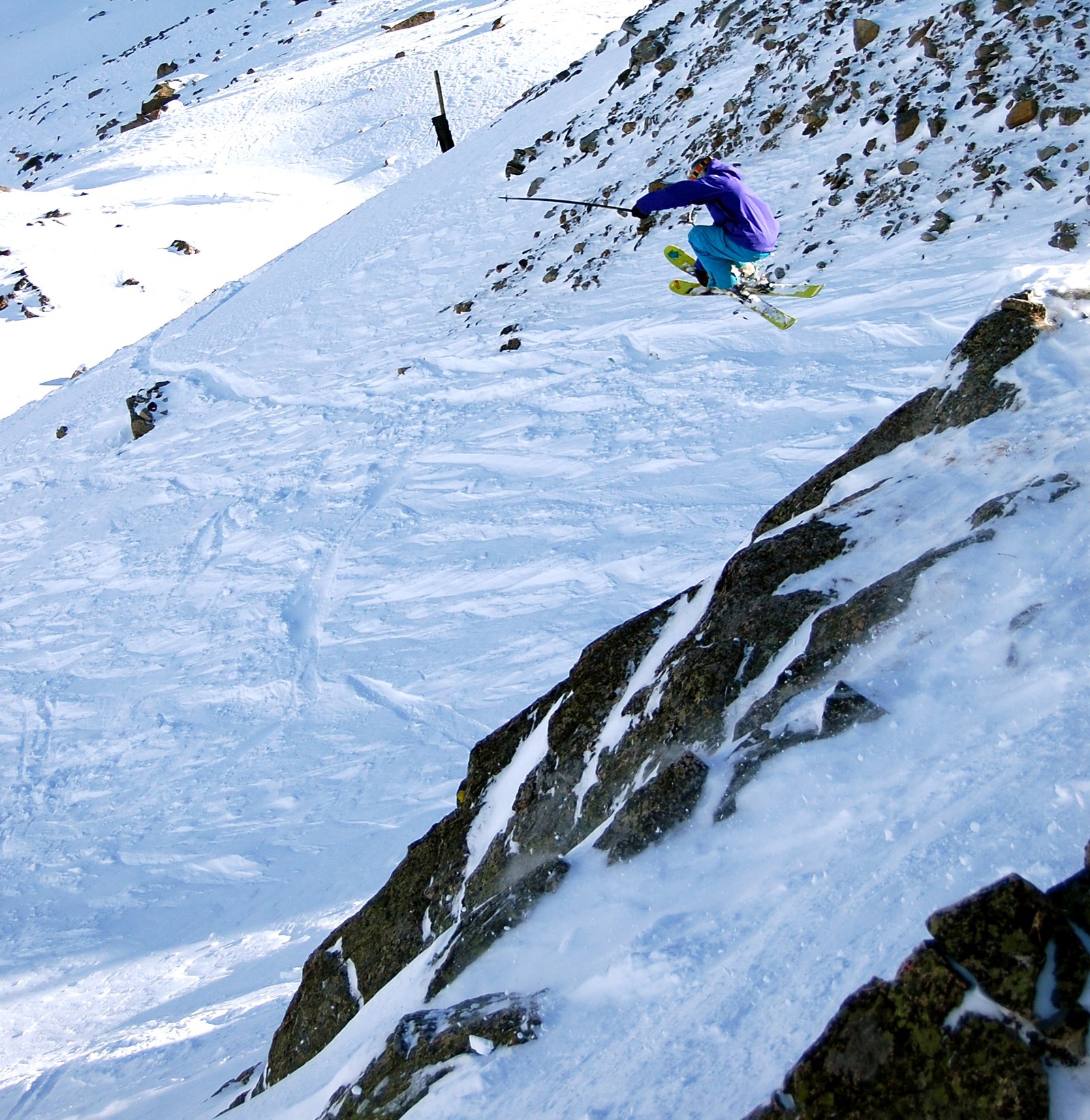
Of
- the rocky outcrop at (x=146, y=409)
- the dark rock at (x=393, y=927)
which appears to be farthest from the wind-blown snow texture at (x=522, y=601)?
the dark rock at (x=393, y=927)

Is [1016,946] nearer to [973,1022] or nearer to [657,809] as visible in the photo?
[973,1022]

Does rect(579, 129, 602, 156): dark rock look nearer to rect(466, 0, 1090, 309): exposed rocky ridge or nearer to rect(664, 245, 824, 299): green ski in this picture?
rect(466, 0, 1090, 309): exposed rocky ridge

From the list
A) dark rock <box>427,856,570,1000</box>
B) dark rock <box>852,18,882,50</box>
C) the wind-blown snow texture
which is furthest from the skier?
dark rock <box>852,18,882,50</box>

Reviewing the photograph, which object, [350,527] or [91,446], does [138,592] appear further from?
[91,446]

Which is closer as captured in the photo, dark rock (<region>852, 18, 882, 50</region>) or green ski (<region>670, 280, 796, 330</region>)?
green ski (<region>670, 280, 796, 330</region>)

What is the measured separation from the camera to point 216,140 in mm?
35031

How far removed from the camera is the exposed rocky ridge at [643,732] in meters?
3.80

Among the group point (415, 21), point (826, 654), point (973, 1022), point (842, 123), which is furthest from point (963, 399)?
point (415, 21)

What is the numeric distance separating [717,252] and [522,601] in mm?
3828

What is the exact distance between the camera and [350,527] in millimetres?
11234

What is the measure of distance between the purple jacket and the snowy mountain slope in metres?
18.2

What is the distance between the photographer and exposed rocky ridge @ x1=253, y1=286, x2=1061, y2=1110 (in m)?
3.80

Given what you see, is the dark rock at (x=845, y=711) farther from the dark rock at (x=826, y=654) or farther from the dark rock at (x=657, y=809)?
the dark rock at (x=657, y=809)

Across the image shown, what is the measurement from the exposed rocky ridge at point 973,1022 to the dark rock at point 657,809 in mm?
1369
